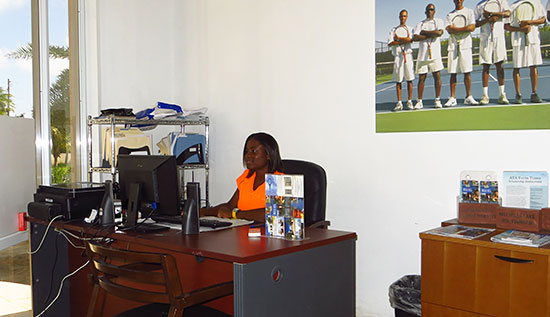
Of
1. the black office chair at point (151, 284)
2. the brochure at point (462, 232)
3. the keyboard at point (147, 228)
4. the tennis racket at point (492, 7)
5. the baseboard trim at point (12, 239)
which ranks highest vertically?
the tennis racket at point (492, 7)

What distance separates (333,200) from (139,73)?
2.06 metres

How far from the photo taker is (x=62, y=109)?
4035 mm

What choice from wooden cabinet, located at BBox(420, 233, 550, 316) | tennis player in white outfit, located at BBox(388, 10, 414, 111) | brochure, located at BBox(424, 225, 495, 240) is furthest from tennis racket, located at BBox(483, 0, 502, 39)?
wooden cabinet, located at BBox(420, 233, 550, 316)

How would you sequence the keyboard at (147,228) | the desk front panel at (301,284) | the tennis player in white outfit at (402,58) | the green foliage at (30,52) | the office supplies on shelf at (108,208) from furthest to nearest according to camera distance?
the green foliage at (30,52) → the tennis player in white outfit at (402,58) → the office supplies on shelf at (108,208) → the keyboard at (147,228) → the desk front panel at (301,284)

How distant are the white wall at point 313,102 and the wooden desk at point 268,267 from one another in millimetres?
886

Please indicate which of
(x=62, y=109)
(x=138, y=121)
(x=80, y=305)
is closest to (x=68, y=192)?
(x=80, y=305)

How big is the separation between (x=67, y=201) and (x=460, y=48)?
7.94ft

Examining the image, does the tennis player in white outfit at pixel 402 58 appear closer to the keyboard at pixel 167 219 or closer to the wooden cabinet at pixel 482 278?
the wooden cabinet at pixel 482 278

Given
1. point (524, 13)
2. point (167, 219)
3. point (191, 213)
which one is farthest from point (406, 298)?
point (524, 13)

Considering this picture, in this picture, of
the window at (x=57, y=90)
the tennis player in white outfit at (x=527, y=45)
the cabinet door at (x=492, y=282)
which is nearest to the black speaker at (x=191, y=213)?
the cabinet door at (x=492, y=282)

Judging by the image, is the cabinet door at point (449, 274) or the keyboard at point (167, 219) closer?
the cabinet door at point (449, 274)

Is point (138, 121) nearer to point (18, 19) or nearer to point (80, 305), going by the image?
point (18, 19)

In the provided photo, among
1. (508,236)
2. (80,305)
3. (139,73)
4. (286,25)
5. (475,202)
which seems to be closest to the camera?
(508,236)

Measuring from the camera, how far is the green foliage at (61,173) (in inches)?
157
